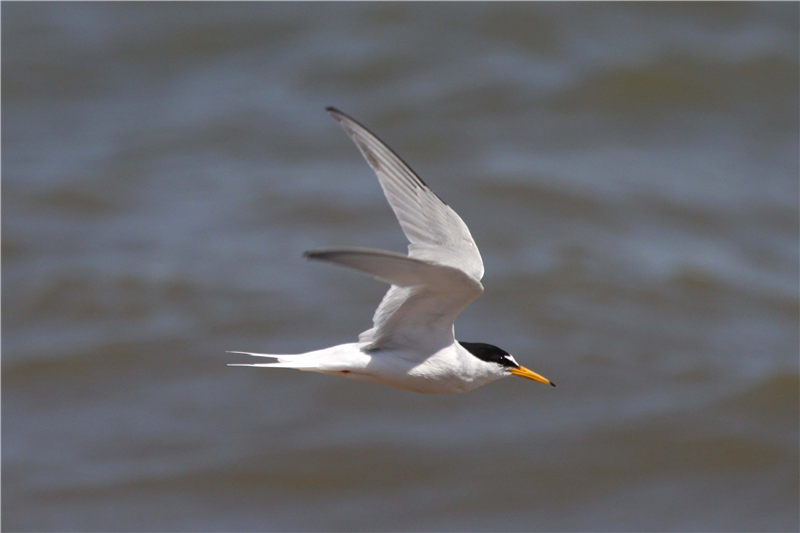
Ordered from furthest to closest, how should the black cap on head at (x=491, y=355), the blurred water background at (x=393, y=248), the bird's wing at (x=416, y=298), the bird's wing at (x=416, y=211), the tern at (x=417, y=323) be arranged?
the blurred water background at (x=393, y=248) < the black cap on head at (x=491, y=355) < the bird's wing at (x=416, y=211) < the tern at (x=417, y=323) < the bird's wing at (x=416, y=298)

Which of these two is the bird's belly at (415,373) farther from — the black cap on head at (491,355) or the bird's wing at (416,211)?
the bird's wing at (416,211)

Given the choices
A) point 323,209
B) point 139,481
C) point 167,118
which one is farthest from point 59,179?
point 139,481

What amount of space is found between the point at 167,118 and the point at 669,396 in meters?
7.80

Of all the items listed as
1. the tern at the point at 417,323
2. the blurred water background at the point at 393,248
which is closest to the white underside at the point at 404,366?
the tern at the point at 417,323

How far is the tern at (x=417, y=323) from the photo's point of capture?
445 cm

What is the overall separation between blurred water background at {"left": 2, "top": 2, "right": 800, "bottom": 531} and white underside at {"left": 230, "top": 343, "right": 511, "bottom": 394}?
3.15 meters

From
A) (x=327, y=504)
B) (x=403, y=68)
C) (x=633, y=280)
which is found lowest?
(x=327, y=504)

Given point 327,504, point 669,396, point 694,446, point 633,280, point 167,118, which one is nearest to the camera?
point 327,504

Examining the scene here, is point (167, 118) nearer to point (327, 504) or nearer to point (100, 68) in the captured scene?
point (100, 68)

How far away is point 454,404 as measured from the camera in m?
8.62

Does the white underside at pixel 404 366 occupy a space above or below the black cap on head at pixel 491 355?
below

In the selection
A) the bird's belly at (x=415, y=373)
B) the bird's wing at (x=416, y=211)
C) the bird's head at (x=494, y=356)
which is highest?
the bird's wing at (x=416, y=211)

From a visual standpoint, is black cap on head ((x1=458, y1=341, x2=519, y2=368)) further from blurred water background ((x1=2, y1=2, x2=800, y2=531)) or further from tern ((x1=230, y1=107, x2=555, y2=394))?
blurred water background ((x1=2, y1=2, x2=800, y2=531))

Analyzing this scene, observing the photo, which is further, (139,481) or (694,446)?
(694,446)
